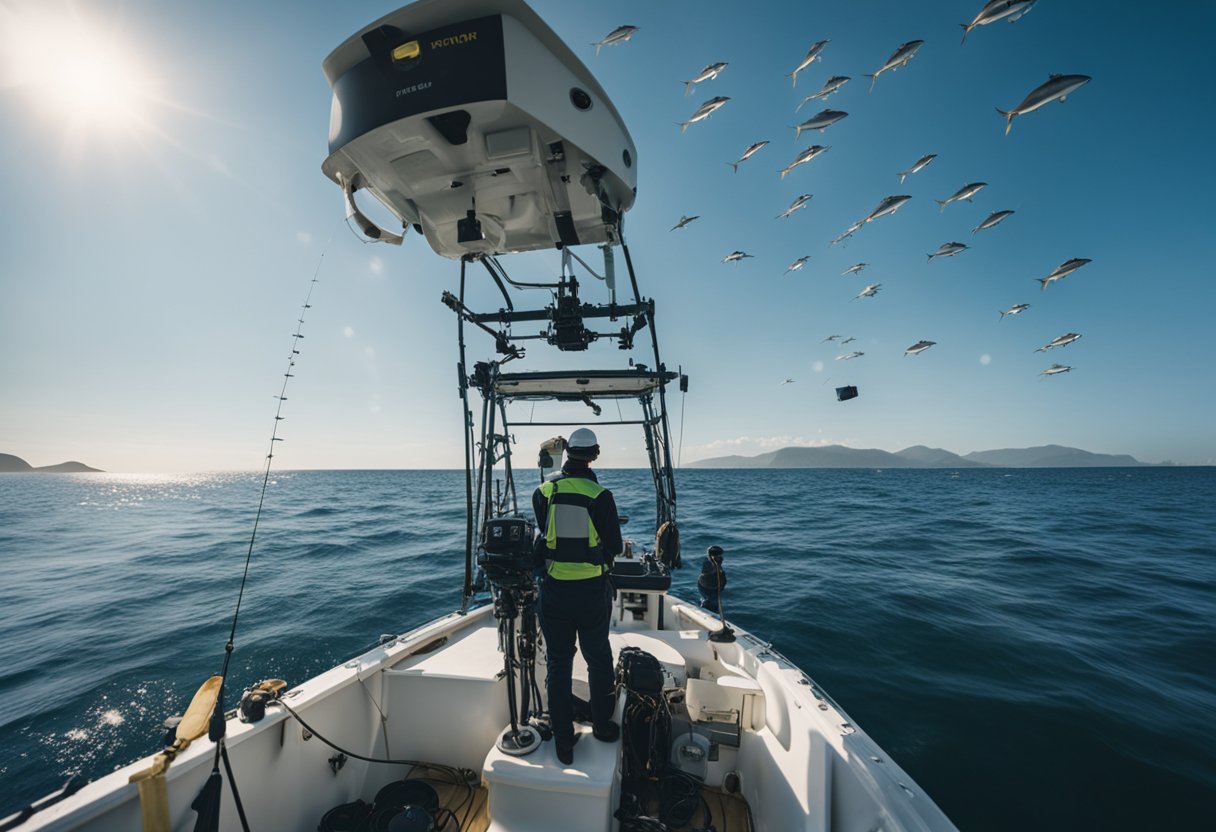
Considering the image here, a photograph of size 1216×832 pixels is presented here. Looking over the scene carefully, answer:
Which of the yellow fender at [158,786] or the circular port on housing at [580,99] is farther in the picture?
the circular port on housing at [580,99]

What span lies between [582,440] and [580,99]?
7.50 ft

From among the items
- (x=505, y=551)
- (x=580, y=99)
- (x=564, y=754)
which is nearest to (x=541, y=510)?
(x=505, y=551)

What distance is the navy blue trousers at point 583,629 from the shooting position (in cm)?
289

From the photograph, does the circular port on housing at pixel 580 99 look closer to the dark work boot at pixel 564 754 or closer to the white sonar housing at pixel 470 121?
the white sonar housing at pixel 470 121

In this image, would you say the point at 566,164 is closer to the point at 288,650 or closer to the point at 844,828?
the point at 844,828

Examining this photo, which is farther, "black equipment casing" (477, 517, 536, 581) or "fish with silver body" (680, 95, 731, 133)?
"fish with silver body" (680, 95, 731, 133)

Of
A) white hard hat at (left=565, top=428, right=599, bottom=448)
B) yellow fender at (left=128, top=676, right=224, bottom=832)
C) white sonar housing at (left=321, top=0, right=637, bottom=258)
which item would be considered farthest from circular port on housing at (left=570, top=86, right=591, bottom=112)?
yellow fender at (left=128, top=676, right=224, bottom=832)

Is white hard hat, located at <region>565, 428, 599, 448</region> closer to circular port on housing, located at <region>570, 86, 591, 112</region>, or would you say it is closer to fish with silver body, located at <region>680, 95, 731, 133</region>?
circular port on housing, located at <region>570, 86, 591, 112</region>

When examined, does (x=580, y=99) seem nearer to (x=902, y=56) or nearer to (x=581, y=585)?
(x=581, y=585)

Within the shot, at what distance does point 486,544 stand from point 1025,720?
8066 mm

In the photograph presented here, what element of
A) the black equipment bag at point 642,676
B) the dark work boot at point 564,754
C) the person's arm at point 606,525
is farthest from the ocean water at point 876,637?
the person's arm at point 606,525

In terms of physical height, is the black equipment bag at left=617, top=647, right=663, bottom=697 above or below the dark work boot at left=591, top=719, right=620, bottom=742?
above

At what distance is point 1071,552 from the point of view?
15406 millimetres

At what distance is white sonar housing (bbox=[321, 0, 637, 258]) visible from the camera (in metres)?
2.26
